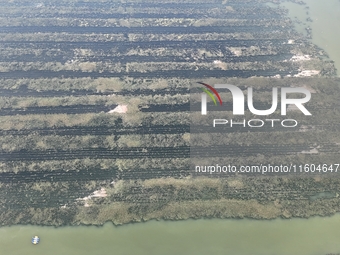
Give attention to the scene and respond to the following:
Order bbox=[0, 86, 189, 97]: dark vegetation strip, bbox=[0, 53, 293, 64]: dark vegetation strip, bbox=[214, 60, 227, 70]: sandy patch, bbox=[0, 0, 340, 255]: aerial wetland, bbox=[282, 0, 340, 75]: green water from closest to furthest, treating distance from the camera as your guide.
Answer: bbox=[0, 0, 340, 255]: aerial wetland, bbox=[0, 86, 189, 97]: dark vegetation strip, bbox=[214, 60, 227, 70]: sandy patch, bbox=[0, 53, 293, 64]: dark vegetation strip, bbox=[282, 0, 340, 75]: green water

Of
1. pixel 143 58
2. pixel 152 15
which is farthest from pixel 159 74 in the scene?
pixel 152 15

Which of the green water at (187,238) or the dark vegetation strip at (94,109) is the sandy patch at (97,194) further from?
the dark vegetation strip at (94,109)

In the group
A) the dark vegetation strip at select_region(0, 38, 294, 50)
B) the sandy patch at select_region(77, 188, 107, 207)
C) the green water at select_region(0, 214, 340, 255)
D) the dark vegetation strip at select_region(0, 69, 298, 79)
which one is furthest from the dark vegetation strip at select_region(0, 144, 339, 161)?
the dark vegetation strip at select_region(0, 38, 294, 50)

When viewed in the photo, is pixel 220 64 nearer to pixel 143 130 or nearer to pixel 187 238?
pixel 143 130

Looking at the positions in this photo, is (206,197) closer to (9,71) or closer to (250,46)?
(250,46)

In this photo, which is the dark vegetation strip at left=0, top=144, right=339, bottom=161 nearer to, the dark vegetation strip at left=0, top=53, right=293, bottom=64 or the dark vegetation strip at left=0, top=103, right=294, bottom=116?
the dark vegetation strip at left=0, top=103, right=294, bottom=116

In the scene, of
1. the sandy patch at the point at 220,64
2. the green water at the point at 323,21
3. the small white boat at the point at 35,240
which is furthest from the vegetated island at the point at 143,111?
the green water at the point at 323,21

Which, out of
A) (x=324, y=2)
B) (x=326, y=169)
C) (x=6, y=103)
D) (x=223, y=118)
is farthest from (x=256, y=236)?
(x=324, y=2)
